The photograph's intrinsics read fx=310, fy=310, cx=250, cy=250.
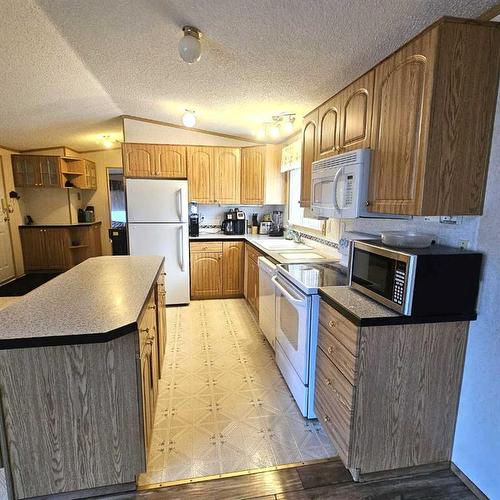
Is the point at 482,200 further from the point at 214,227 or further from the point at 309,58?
the point at 214,227

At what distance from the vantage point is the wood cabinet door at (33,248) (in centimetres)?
579

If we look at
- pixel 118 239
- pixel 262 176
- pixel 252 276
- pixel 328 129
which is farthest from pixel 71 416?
pixel 118 239

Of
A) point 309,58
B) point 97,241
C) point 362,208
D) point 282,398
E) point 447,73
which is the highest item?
point 309,58

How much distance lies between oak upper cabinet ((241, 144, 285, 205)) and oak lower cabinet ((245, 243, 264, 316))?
2.47ft

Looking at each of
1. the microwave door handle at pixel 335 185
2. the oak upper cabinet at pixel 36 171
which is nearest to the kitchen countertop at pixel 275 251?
the microwave door handle at pixel 335 185

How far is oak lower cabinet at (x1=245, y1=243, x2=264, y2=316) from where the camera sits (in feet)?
11.7

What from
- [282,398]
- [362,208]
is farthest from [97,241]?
[362,208]

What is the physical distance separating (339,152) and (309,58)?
1.98 ft

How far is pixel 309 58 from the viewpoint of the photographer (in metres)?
1.91

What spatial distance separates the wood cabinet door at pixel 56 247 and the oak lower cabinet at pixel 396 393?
19.3ft

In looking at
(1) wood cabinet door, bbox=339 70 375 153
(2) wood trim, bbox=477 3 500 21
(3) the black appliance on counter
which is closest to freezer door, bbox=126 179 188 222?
(3) the black appliance on counter

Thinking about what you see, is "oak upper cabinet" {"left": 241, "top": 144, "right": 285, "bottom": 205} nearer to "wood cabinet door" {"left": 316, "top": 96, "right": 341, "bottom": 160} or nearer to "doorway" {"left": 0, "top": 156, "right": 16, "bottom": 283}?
"wood cabinet door" {"left": 316, "top": 96, "right": 341, "bottom": 160}

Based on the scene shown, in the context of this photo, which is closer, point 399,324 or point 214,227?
point 399,324

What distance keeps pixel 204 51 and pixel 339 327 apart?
6.42 ft
